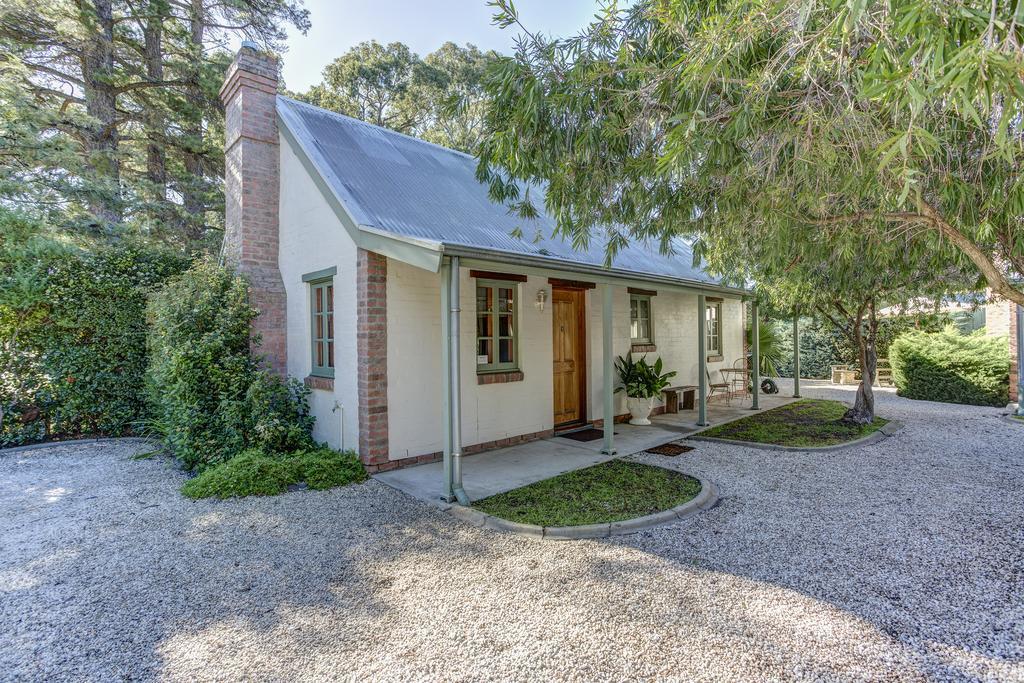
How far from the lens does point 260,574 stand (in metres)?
3.74

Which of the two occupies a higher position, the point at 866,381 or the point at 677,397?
the point at 866,381

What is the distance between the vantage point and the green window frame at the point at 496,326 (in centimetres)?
708

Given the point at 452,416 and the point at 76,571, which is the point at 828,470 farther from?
the point at 76,571

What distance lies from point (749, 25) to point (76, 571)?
19.7ft

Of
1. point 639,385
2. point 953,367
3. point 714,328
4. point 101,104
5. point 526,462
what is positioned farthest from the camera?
point 714,328

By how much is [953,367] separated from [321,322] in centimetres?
1392

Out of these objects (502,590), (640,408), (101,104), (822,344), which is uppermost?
(101,104)

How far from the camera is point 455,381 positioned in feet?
17.4

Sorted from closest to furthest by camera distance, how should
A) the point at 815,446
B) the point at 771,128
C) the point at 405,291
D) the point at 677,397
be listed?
the point at 771,128 < the point at 405,291 < the point at 815,446 < the point at 677,397

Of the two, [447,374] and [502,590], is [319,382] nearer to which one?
[447,374]

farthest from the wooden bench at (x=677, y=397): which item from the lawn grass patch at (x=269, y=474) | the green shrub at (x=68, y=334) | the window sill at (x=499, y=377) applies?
the green shrub at (x=68, y=334)

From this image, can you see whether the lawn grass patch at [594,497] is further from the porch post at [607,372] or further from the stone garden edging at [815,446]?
the stone garden edging at [815,446]

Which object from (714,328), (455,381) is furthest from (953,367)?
(455,381)

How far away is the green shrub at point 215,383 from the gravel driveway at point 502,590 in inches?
39.3
